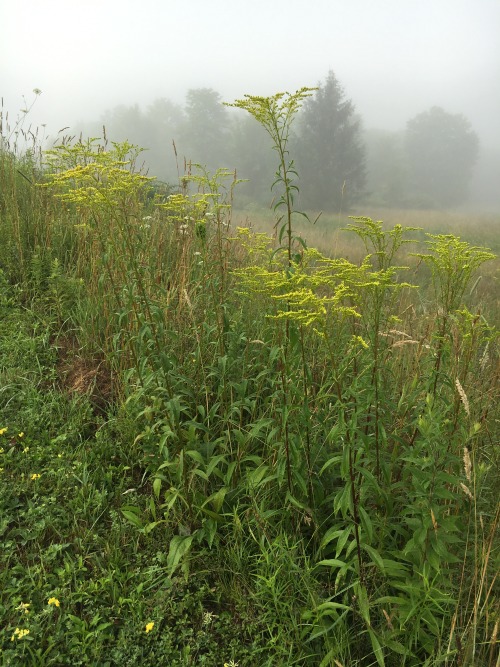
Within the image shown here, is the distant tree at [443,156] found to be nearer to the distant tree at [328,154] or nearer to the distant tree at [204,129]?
the distant tree at [328,154]

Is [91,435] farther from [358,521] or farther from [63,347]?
[358,521]

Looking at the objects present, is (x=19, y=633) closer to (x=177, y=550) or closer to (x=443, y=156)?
(x=177, y=550)

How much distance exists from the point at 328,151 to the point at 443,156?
36.9 m

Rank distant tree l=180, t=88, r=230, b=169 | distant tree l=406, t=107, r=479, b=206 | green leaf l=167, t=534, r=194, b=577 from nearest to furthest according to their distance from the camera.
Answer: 1. green leaf l=167, t=534, r=194, b=577
2. distant tree l=180, t=88, r=230, b=169
3. distant tree l=406, t=107, r=479, b=206

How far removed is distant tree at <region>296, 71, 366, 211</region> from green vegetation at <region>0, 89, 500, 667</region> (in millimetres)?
39875

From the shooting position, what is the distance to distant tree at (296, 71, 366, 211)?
40844 millimetres

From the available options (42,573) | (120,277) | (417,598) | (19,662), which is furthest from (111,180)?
(417,598)

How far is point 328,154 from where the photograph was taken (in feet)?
135

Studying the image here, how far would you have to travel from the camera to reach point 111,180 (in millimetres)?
2861

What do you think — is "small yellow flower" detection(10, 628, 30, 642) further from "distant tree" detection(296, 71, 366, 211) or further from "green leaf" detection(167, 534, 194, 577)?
"distant tree" detection(296, 71, 366, 211)

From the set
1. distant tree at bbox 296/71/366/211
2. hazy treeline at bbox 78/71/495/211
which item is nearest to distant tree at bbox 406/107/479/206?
hazy treeline at bbox 78/71/495/211

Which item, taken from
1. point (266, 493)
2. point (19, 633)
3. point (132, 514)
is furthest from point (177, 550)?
point (19, 633)

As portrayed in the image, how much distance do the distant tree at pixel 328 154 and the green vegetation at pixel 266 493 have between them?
1570 inches

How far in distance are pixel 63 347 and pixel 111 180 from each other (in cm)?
191
